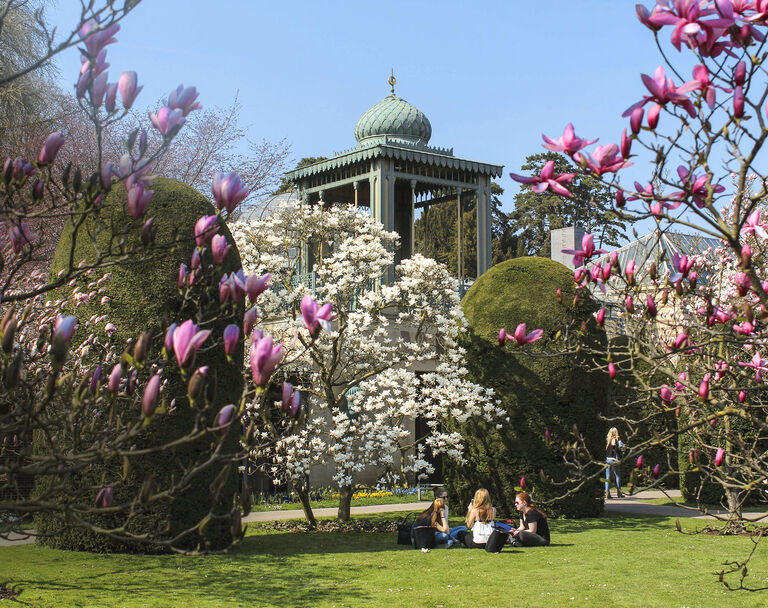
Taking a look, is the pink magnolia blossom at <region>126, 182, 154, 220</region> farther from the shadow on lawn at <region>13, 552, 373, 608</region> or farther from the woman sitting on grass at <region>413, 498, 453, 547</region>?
the woman sitting on grass at <region>413, 498, 453, 547</region>

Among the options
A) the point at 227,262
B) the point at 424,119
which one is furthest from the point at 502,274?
the point at 424,119

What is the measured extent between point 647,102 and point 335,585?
7.14m

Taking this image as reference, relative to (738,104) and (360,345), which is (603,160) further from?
(360,345)

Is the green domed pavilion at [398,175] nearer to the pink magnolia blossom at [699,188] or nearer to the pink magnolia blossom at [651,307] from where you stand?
the pink magnolia blossom at [651,307]

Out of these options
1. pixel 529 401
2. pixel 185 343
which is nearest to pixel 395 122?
pixel 529 401

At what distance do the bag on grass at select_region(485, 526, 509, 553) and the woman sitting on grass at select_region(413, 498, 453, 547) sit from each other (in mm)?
687

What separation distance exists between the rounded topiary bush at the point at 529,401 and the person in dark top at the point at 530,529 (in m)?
2.41

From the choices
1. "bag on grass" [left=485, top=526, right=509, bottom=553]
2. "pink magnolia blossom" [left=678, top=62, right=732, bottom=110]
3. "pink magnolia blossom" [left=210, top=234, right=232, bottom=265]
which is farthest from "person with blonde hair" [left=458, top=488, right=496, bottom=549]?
"pink magnolia blossom" [left=678, top=62, right=732, bottom=110]

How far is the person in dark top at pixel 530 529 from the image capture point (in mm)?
Result: 11562

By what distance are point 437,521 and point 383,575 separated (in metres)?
2.49

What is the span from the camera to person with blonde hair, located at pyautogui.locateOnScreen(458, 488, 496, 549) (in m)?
11.4

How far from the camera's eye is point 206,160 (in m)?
23.4

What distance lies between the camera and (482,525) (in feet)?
37.5

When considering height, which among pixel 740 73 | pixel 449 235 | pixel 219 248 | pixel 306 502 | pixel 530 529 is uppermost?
pixel 449 235
